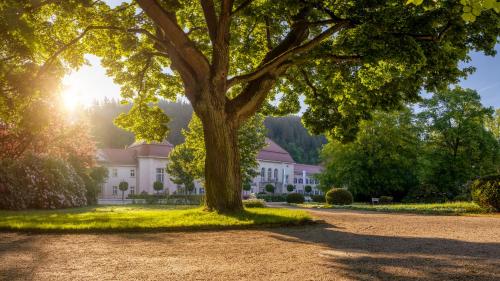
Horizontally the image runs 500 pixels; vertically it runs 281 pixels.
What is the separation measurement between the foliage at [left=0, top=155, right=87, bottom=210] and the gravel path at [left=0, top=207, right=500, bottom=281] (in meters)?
14.0

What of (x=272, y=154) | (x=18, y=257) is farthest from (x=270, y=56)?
(x=272, y=154)

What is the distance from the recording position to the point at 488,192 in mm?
19688

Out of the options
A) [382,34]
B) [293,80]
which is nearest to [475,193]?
[293,80]

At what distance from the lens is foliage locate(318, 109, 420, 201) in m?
47.1

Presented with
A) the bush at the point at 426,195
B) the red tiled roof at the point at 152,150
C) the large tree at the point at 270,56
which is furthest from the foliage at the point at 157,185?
the large tree at the point at 270,56

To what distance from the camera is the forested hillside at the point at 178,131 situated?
328ft

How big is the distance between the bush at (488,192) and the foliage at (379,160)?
25.9 metres

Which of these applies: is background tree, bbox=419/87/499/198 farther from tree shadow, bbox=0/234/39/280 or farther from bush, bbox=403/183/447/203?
tree shadow, bbox=0/234/39/280

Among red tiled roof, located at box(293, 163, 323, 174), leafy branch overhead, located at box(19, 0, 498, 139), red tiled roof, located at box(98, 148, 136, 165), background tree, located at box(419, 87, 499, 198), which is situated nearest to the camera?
leafy branch overhead, located at box(19, 0, 498, 139)

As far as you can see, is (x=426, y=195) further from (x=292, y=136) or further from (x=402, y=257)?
(x=292, y=136)

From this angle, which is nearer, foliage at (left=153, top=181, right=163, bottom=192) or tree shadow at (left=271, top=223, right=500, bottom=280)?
tree shadow at (left=271, top=223, right=500, bottom=280)

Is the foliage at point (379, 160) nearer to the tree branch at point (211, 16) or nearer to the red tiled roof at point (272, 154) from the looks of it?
the red tiled roof at point (272, 154)

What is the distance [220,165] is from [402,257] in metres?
8.12

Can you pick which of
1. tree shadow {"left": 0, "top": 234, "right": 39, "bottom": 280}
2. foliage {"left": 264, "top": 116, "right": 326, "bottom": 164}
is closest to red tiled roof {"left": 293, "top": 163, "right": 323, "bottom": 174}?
foliage {"left": 264, "top": 116, "right": 326, "bottom": 164}
